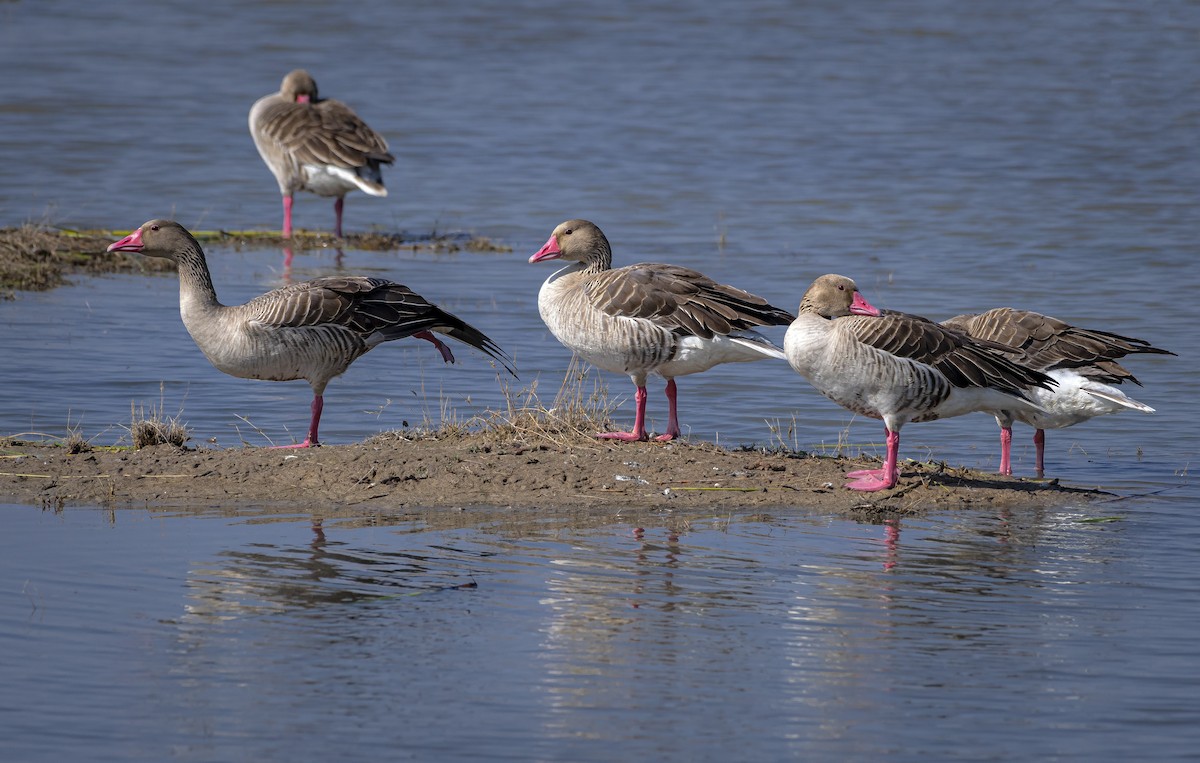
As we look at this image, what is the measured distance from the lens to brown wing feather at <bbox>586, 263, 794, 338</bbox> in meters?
10.4

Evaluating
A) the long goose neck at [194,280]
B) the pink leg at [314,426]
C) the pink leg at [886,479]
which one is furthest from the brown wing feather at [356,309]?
the pink leg at [886,479]

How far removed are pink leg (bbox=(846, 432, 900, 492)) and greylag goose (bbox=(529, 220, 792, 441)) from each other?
898 millimetres

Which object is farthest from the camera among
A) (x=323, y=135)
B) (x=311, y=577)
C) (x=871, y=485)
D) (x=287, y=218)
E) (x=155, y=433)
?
(x=287, y=218)

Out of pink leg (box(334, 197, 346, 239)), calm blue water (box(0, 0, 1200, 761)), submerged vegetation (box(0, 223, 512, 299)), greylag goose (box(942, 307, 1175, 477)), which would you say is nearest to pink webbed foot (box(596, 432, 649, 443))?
calm blue water (box(0, 0, 1200, 761))

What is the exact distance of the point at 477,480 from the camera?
9.78 meters

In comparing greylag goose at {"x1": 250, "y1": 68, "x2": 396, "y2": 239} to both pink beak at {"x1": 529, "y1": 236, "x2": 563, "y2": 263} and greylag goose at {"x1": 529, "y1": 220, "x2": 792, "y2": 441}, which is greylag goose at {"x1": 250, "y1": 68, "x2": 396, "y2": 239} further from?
greylag goose at {"x1": 529, "y1": 220, "x2": 792, "y2": 441}

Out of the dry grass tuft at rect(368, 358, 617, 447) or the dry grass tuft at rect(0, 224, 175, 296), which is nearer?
the dry grass tuft at rect(368, 358, 617, 447)

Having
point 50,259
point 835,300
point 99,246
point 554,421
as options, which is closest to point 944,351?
point 835,300

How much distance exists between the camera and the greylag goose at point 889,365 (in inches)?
383

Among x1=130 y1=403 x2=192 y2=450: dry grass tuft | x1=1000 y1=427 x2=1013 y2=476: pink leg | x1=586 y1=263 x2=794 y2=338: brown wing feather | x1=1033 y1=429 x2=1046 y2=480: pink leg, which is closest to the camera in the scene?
x1=130 y1=403 x2=192 y2=450: dry grass tuft

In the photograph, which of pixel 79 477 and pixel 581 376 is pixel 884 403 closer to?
pixel 581 376

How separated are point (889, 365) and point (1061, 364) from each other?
74.0 inches

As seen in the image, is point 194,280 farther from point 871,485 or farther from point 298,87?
point 298,87

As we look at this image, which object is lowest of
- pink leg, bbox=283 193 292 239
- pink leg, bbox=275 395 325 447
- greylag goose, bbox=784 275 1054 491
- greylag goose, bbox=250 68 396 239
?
pink leg, bbox=275 395 325 447
